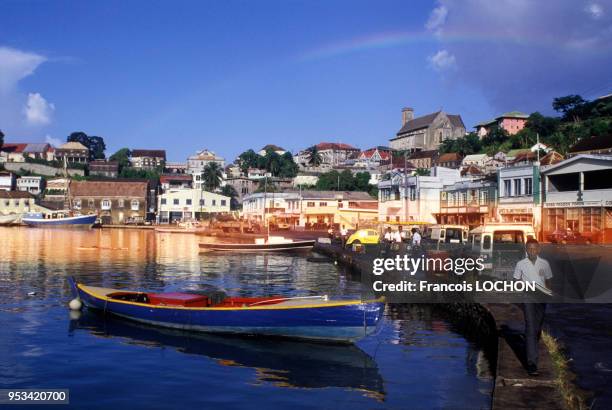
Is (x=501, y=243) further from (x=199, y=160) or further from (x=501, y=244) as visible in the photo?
(x=199, y=160)

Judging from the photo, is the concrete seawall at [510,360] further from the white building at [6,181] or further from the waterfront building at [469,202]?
the white building at [6,181]

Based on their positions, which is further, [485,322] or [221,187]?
[221,187]

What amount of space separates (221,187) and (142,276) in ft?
364

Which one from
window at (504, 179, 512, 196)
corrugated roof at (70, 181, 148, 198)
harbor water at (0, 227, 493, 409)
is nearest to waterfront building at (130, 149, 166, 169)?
corrugated roof at (70, 181, 148, 198)

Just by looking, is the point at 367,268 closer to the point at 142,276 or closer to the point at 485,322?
the point at 142,276

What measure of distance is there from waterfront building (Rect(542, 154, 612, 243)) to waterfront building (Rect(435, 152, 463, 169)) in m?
72.2

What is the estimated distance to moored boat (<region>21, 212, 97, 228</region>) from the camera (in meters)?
108

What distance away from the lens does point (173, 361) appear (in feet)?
55.0

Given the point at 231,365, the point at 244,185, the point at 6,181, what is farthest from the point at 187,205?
the point at 231,365

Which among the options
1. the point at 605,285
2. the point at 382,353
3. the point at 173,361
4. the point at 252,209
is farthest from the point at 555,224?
the point at 252,209

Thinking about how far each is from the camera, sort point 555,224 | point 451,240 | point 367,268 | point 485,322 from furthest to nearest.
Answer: point 555,224, point 451,240, point 367,268, point 485,322

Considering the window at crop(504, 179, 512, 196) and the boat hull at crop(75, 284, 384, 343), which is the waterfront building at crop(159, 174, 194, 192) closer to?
the window at crop(504, 179, 512, 196)

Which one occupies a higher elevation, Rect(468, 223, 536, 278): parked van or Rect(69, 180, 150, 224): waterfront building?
Rect(69, 180, 150, 224): waterfront building

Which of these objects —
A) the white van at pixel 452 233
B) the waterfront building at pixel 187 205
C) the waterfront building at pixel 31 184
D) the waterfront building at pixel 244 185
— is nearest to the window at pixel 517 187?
the white van at pixel 452 233
